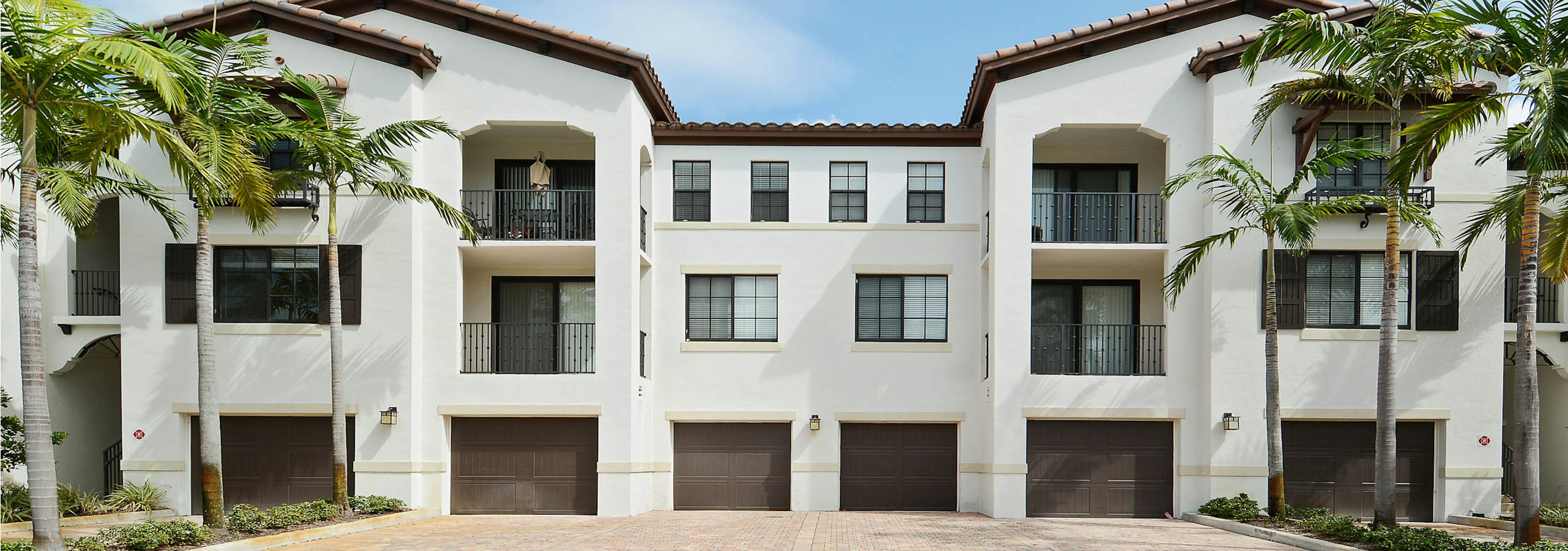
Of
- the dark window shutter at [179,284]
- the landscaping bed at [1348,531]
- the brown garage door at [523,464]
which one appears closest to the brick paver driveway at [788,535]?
the brown garage door at [523,464]

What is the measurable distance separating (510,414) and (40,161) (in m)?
8.03

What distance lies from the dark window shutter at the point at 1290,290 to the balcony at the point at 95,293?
2117cm

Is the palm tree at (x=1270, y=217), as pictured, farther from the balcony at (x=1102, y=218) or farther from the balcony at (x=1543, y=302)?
the balcony at (x=1543, y=302)

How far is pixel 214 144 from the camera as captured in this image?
1262cm

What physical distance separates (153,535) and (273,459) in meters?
6.31

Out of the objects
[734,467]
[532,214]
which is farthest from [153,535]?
[734,467]

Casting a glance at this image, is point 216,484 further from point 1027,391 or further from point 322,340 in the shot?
point 1027,391

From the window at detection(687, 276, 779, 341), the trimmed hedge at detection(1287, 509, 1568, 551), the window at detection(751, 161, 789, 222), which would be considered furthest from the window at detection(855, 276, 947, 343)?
the trimmed hedge at detection(1287, 509, 1568, 551)

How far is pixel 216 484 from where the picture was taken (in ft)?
45.6

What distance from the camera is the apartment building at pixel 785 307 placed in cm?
1844

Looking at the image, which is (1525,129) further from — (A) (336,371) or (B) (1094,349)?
(A) (336,371)

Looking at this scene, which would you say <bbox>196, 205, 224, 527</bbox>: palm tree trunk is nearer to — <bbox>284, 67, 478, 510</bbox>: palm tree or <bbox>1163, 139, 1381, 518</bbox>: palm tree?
<bbox>284, 67, 478, 510</bbox>: palm tree

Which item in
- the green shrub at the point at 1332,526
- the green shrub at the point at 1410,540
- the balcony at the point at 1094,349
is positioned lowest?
the green shrub at the point at 1332,526

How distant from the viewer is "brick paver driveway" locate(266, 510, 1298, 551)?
14297 millimetres
